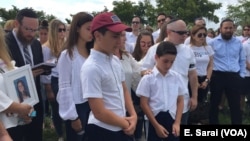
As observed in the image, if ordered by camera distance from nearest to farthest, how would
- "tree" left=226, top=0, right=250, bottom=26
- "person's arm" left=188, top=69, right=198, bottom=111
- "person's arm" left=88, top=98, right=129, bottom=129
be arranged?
1. "person's arm" left=88, top=98, right=129, bottom=129
2. "person's arm" left=188, top=69, right=198, bottom=111
3. "tree" left=226, top=0, right=250, bottom=26

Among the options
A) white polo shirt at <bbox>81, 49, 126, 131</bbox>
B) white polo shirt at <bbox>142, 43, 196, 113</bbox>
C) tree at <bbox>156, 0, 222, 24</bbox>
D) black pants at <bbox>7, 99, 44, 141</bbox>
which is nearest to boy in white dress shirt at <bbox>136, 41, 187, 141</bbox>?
white polo shirt at <bbox>142, 43, 196, 113</bbox>

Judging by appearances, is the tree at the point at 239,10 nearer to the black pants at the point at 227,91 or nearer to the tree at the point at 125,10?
the tree at the point at 125,10

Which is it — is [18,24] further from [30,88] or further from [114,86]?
[114,86]

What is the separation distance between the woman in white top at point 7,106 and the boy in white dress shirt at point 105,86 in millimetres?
536

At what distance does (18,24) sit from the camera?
3.97 metres

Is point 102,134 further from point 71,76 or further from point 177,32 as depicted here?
point 177,32

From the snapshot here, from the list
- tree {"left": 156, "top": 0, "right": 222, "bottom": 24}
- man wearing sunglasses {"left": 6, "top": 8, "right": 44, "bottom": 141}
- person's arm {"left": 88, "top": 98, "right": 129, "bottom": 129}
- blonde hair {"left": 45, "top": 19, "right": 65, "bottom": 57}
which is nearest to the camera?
person's arm {"left": 88, "top": 98, "right": 129, "bottom": 129}

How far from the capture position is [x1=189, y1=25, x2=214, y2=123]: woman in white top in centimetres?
639

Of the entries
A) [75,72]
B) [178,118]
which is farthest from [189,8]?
[75,72]

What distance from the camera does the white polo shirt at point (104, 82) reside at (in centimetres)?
275

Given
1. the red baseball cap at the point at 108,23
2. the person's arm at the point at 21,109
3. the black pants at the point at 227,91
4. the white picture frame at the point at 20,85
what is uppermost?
the red baseball cap at the point at 108,23

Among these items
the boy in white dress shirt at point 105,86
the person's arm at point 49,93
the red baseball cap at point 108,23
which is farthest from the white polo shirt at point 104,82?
the person's arm at point 49,93

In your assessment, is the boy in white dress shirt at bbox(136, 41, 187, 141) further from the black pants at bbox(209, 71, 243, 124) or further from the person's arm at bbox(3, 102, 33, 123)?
the black pants at bbox(209, 71, 243, 124)

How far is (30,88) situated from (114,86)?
32.9 inches
